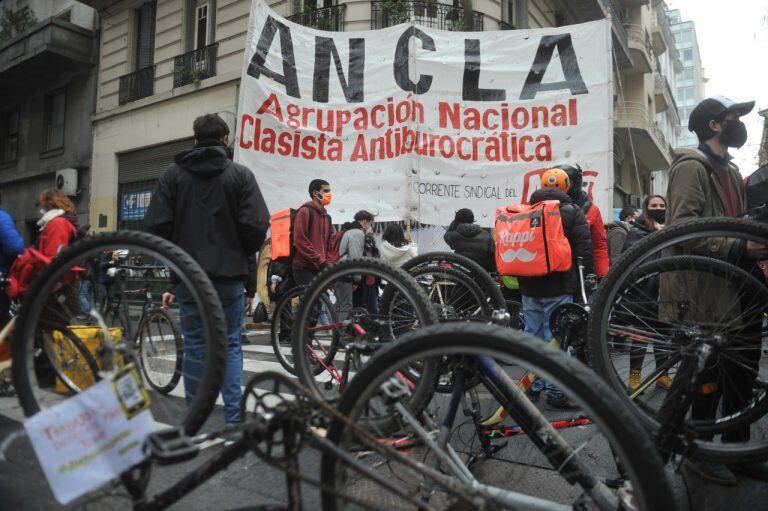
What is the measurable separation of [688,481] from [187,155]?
2.93 meters

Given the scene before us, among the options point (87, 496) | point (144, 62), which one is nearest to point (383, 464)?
point (87, 496)

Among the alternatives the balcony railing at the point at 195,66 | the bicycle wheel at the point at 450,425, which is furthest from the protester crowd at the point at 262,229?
the balcony railing at the point at 195,66

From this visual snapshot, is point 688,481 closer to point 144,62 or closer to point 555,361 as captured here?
point 555,361

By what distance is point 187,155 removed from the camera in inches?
117

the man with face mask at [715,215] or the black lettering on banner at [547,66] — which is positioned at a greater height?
the black lettering on banner at [547,66]

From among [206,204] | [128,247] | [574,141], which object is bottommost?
[128,247]

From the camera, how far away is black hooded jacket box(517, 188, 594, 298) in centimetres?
376

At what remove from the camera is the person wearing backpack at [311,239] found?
4.79 metres

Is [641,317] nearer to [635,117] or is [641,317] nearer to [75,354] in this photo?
[75,354]

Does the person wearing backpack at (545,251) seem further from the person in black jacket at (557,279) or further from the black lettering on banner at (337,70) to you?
the black lettering on banner at (337,70)

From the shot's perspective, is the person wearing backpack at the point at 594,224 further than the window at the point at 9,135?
No

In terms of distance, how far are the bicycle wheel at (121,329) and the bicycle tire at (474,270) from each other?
4.64ft

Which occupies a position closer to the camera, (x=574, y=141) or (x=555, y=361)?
(x=555, y=361)

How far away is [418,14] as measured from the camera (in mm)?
11648
